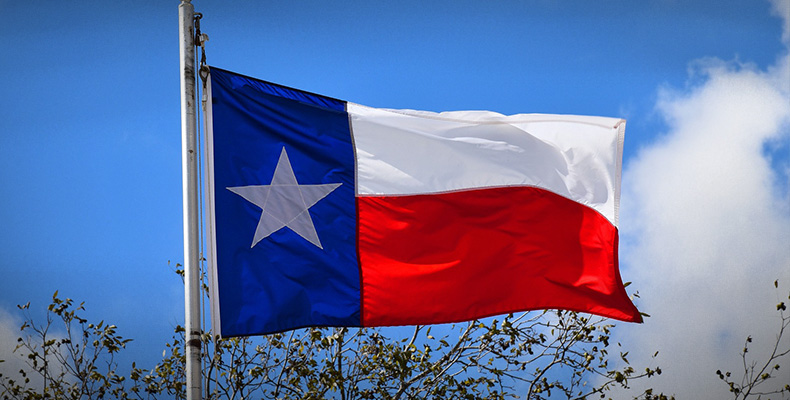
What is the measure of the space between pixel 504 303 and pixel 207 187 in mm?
2409

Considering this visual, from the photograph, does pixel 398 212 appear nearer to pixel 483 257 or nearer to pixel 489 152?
pixel 483 257

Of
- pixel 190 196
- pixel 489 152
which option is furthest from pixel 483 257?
pixel 190 196

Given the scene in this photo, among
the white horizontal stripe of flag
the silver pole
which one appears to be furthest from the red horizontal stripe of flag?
the silver pole

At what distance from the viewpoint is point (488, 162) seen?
7.06 metres

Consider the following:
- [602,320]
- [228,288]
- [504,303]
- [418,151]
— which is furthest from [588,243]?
[602,320]

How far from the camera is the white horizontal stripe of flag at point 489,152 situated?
6836mm

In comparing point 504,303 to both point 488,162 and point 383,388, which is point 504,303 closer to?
point 488,162

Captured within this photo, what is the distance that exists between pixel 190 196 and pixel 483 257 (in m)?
2.32

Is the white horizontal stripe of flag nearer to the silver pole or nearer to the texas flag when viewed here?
the texas flag

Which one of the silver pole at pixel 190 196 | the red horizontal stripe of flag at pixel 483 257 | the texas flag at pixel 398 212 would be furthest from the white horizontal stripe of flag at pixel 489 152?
the silver pole at pixel 190 196

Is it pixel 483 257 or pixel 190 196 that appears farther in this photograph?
pixel 483 257

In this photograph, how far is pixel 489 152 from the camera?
7.09m

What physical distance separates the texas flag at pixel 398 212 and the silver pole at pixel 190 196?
18 centimetres

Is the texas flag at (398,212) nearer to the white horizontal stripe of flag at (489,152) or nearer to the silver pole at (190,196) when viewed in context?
the white horizontal stripe of flag at (489,152)
